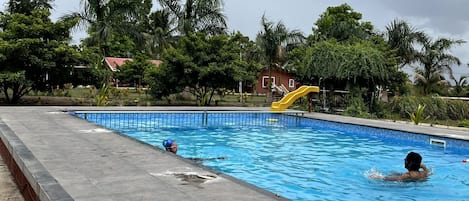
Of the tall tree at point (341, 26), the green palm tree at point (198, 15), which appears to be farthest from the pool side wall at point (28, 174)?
the tall tree at point (341, 26)

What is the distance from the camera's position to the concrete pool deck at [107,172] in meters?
4.04

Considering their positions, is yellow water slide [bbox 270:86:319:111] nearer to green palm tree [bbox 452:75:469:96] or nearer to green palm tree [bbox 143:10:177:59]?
green palm tree [bbox 143:10:177:59]

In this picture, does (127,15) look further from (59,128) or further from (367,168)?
(367,168)

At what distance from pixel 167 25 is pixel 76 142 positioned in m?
21.5

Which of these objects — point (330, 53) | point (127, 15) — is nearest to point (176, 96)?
point (127, 15)

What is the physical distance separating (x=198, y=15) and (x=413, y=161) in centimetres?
2024

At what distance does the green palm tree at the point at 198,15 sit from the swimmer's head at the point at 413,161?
19467 millimetres

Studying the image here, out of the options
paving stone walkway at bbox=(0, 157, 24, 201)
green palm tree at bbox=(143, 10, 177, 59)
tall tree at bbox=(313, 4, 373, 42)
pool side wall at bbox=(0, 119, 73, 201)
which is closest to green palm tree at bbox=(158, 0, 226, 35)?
green palm tree at bbox=(143, 10, 177, 59)

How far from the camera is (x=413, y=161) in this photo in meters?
7.08

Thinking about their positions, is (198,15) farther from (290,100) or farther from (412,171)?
(412,171)

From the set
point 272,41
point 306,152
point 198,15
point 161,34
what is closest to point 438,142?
point 306,152

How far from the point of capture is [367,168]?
9016 millimetres

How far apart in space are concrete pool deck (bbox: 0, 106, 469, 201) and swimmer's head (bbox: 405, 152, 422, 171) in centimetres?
361

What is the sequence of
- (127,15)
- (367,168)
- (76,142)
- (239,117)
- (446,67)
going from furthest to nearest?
(446,67)
(127,15)
(239,117)
(367,168)
(76,142)
